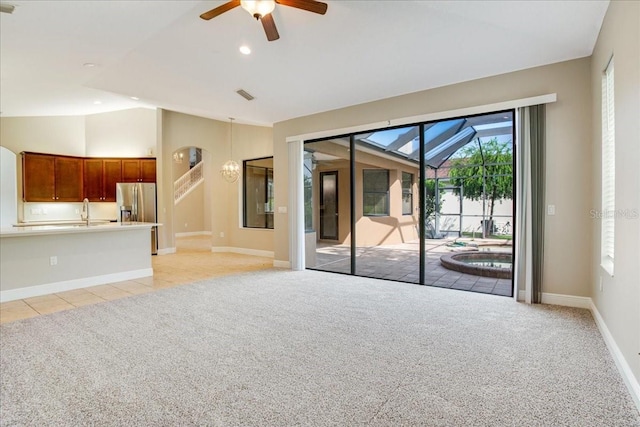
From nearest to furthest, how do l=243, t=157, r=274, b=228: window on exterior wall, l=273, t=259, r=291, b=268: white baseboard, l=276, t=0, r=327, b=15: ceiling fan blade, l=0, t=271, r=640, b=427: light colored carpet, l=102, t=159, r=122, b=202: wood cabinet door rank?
l=0, t=271, r=640, b=427: light colored carpet → l=276, t=0, r=327, b=15: ceiling fan blade → l=273, t=259, r=291, b=268: white baseboard → l=102, t=159, r=122, b=202: wood cabinet door → l=243, t=157, r=274, b=228: window on exterior wall

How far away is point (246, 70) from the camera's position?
4.96 m

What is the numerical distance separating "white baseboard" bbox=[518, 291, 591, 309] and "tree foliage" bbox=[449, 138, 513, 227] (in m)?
3.60

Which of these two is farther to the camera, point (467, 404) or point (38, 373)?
point (38, 373)

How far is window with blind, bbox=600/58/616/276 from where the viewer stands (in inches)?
122

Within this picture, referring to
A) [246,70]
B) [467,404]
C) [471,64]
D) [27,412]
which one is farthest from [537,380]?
[246,70]

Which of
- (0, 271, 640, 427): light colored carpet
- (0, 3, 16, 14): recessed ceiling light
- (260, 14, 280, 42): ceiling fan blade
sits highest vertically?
(0, 3, 16, 14): recessed ceiling light

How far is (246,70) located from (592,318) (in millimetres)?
5238

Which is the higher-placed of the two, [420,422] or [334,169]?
[334,169]

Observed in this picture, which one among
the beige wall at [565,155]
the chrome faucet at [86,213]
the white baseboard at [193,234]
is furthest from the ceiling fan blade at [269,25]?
the white baseboard at [193,234]

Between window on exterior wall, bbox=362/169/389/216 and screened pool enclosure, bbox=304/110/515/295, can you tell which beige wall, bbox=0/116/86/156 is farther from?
window on exterior wall, bbox=362/169/389/216

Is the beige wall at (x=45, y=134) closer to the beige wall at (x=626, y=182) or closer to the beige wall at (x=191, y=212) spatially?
the beige wall at (x=191, y=212)

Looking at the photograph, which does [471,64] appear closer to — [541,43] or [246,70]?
[541,43]

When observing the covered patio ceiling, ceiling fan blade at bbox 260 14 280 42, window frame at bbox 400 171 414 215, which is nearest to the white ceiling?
ceiling fan blade at bbox 260 14 280 42

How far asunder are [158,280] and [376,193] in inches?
234
